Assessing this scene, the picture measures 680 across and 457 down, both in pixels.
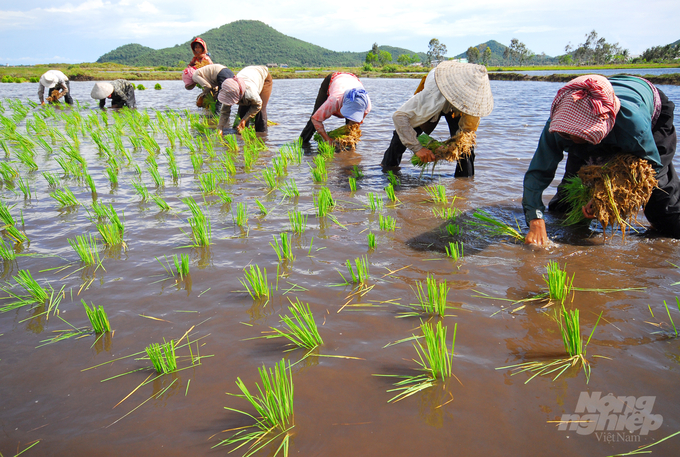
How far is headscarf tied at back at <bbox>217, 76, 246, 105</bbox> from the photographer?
6352 mm

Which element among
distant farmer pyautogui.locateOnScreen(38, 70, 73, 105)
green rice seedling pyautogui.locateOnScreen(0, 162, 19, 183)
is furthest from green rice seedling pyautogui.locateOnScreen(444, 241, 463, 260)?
distant farmer pyautogui.locateOnScreen(38, 70, 73, 105)

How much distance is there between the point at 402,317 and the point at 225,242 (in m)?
1.54

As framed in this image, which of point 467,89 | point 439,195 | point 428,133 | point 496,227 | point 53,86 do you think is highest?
point 53,86

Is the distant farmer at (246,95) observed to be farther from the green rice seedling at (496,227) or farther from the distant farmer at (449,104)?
the green rice seedling at (496,227)

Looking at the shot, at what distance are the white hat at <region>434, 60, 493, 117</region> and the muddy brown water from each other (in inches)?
41.5

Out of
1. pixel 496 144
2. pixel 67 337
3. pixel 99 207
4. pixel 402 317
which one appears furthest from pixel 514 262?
pixel 496 144

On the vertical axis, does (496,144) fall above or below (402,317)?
above

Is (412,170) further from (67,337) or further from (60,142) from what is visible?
(60,142)

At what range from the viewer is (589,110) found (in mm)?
2254

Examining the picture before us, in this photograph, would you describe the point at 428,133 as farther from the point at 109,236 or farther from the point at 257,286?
the point at 109,236

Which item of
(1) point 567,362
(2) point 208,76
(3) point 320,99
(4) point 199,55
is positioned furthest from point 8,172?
(1) point 567,362

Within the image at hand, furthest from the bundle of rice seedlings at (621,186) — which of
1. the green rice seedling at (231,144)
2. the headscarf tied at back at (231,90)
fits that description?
the headscarf tied at back at (231,90)

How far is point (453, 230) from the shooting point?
3.04 meters

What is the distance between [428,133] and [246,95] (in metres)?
3.60
